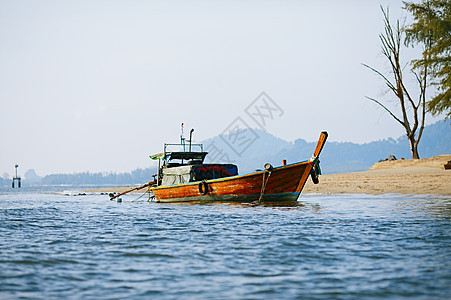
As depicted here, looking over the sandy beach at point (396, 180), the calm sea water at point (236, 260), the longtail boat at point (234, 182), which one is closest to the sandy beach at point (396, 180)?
the sandy beach at point (396, 180)

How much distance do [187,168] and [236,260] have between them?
61.2 feet

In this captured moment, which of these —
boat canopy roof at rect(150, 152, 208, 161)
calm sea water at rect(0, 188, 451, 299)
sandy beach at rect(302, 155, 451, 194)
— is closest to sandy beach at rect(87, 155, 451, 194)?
sandy beach at rect(302, 155, 451, 194)

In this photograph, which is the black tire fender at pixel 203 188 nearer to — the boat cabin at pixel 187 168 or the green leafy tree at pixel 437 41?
the boat cabin at pixel 187 168

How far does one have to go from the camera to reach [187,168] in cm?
2759

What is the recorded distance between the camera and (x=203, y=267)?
337 inches

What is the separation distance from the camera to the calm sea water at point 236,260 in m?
7.00

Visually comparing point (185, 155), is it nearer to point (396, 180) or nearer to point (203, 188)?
point (203, 188)

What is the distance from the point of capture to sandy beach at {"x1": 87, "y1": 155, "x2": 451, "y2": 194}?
28.4m

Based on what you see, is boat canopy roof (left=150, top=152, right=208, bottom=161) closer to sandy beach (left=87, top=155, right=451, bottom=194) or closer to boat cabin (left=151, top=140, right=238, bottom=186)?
boat cabin (left=151, top=140, right=238, bottom=186)

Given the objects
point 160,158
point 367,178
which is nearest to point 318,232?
point 160,158

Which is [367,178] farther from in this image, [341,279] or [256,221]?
[341,279]

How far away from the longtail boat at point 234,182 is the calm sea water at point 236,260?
27.6ft

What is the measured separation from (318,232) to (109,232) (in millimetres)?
5797

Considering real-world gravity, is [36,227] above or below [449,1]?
below
